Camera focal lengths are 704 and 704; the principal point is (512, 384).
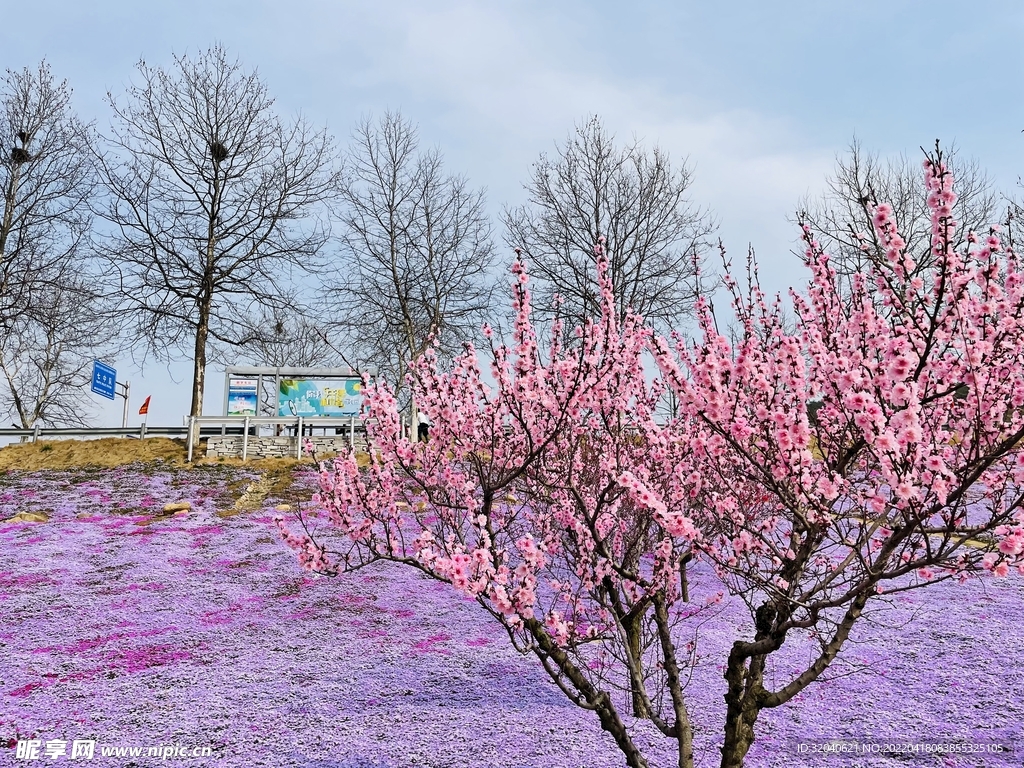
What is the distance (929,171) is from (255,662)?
6.46 metres

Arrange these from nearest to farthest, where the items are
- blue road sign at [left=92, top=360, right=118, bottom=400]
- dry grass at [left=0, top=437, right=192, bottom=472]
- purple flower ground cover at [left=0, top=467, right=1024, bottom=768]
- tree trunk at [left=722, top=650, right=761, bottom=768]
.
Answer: tree trunk at [left=722, top=650, right=761, bottom=768]
purple flower ground cover at [left=0, top=467, right=1024, bottom=768]
dry grass at [left=0, top=437, right=192, bottom=472]
blue road sign at [left=92, top=360, right=118, bottom=400]

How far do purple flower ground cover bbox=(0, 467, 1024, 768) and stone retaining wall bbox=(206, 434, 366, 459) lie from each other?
796cm

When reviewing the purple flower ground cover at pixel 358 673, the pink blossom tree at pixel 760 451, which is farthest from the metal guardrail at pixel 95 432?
the pink blossom tree at pixel 760 451

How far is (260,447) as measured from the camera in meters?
18.9

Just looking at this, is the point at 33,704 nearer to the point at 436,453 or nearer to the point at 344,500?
the point at 344,500

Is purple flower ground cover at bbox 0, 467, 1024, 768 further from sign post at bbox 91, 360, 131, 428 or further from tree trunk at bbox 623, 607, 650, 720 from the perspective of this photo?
sign post at bbox 91, 360, 131, 428

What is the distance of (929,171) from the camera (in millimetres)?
2982

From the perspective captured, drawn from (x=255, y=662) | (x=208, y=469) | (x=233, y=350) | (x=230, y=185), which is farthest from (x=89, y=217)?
(x=255, y=662)

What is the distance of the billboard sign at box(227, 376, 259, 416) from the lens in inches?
819

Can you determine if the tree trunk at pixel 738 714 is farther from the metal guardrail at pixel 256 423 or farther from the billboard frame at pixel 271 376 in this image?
the billboard frame at pixel 271 376

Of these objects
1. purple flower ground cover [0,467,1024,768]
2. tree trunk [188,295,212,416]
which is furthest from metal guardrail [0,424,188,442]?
purple flower ground cover [0,467,1024,768]

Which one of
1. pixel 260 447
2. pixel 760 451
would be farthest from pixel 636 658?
pixel 260 447

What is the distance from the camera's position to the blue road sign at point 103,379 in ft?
66.0

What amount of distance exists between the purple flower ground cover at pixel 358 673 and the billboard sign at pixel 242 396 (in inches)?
404
